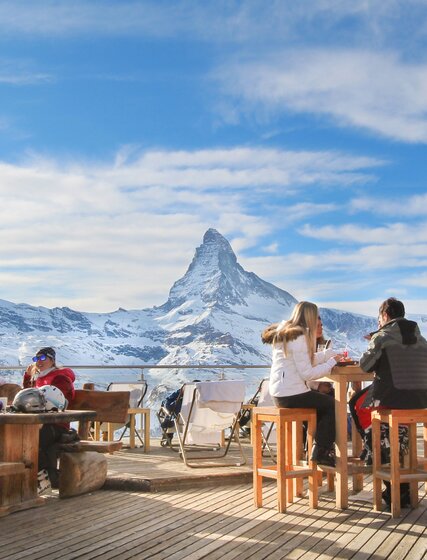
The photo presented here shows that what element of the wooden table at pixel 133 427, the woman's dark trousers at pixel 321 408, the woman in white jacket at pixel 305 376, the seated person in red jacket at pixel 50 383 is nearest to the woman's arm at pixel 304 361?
the woman in white jacket at pixel 305 376

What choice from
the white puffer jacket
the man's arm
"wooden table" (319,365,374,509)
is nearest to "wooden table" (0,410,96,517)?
the white puffer jacket

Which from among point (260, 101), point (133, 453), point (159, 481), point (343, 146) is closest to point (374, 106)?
point (260, 101)

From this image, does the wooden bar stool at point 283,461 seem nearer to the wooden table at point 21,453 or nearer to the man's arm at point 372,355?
the man's arm at point 372,355

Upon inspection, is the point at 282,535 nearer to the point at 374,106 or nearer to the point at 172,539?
the point at 172,539

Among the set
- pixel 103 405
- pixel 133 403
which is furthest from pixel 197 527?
pixel 133 403

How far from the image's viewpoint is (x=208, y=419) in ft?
25.0

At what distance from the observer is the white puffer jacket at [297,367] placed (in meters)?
5.09

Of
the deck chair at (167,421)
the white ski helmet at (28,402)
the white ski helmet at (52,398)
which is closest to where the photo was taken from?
the white ski helmet at (28,402)

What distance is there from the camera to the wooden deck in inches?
157

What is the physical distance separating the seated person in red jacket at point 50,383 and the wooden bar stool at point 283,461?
58.3 inches

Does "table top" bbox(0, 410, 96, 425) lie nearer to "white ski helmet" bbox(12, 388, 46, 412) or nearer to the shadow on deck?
"white ski helmet" bbox(12, 388, 46, 412)

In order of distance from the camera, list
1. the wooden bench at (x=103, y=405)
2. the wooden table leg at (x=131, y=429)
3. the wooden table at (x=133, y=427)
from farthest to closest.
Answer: the wooden table leg at (x=131, y=429), the wooden table at (x=133, y=427), the wooden bench at (x=103, y=405)

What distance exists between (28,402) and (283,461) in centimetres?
163

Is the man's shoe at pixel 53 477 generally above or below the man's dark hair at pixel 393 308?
below
